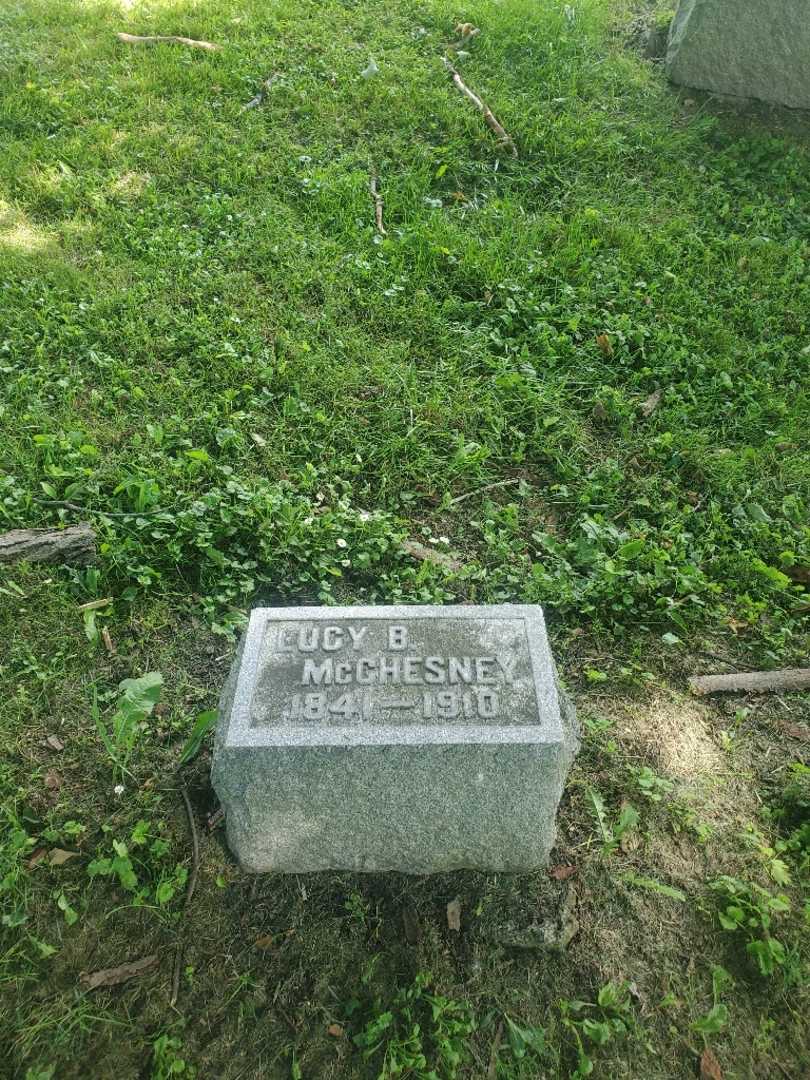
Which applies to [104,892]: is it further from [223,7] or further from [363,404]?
[223,7]

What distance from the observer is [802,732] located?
123 inches

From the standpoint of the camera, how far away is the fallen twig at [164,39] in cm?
646

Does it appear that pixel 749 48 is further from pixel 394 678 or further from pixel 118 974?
pixel 118 974

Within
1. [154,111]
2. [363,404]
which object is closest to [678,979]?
[363,404]

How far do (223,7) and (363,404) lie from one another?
4.89m

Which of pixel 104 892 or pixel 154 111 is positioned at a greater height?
pixel 154 111

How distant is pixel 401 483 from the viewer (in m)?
3.88

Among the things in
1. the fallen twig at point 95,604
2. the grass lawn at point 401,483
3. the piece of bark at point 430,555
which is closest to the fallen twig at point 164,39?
the grass lawn at point 401,483

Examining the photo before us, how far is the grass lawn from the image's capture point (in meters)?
2.44

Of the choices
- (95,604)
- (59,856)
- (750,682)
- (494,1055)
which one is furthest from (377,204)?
(494,1055)

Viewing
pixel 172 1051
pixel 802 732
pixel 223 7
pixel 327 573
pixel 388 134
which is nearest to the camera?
pixel 172 1051

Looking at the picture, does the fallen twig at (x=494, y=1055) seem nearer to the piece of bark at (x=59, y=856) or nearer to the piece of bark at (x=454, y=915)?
the piece of bark at (x=454, y=915)

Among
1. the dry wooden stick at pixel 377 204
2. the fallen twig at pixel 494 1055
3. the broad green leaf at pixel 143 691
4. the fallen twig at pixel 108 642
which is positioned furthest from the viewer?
the dry wooden stick at pixel 377 204

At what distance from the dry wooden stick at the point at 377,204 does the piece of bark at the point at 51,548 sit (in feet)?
9.25
